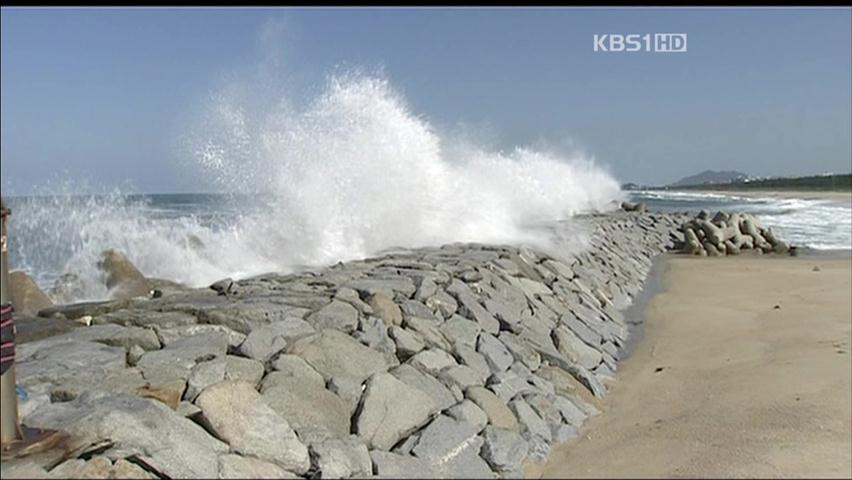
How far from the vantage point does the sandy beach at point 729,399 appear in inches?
127

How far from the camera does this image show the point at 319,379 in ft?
10.8

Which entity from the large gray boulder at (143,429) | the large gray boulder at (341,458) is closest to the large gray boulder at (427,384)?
the large gray boulder at (341,458)

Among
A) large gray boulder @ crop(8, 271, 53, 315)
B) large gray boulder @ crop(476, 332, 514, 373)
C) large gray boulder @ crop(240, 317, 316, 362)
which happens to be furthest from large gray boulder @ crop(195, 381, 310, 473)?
large gray boulder @ crop(8, 271, 53, 315)

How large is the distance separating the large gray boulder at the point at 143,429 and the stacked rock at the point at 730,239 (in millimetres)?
13312

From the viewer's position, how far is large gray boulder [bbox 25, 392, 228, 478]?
7.62 ft

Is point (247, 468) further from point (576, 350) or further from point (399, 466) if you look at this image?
point (576, 350)

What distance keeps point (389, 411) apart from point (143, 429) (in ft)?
3.86

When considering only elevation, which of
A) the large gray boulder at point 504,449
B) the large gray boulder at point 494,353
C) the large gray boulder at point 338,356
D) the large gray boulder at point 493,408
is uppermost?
the large gray boulder at point 338,356

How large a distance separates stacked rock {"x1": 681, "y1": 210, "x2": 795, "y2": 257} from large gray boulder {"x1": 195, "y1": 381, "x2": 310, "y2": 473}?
42.5ft

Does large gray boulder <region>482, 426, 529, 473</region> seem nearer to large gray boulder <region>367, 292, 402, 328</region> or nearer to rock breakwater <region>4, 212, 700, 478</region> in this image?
rock breakwater <region>4, 212, 700, 478</region>

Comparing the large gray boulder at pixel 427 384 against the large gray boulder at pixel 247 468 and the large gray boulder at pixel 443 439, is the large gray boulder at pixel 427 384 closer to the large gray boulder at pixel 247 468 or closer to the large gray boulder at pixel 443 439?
the large gray boulder at pixel 443 439

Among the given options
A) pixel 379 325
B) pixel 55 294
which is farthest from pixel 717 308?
pixel 55 294

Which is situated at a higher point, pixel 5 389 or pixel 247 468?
pixel 5 389

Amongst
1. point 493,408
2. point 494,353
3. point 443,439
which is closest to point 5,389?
point 443,439
